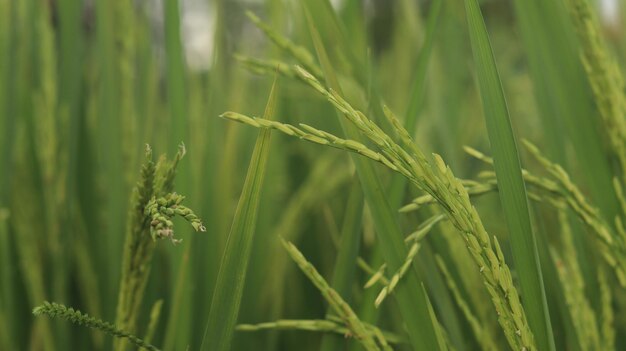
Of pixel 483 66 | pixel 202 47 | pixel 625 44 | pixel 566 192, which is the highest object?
→ pixel 202 47

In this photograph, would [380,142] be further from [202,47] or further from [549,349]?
[202,47]

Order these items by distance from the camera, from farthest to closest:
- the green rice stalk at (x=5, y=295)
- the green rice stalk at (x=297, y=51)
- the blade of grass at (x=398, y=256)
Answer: the green rice stalk at (x=5, y=295) < the green rice stalk at (x=297, y=51) < the blade of grass at (x=398, y=256)

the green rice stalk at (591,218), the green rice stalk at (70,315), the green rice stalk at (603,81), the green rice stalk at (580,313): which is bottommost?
the green rice stalk at (580,313)

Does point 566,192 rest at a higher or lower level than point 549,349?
higher

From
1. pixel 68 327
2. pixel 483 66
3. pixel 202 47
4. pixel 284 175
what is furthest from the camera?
pixel 202 47

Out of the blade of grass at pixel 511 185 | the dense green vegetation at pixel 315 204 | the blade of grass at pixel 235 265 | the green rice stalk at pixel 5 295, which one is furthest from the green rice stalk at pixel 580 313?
the green rice stalk at pixel 5 295

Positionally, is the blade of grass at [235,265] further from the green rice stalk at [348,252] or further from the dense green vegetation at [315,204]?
the green rice stalk at [348,252]

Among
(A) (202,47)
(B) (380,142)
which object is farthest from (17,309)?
(A) (202,47)

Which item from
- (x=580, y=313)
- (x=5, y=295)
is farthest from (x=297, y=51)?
(x=5, y=295)

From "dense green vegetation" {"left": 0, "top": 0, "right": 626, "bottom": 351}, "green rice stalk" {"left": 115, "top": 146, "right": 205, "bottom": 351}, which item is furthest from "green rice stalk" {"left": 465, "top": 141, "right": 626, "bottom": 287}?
"green rice stalk" {"left": 115, "top": 146, "right": 205, "bottom": 351}
